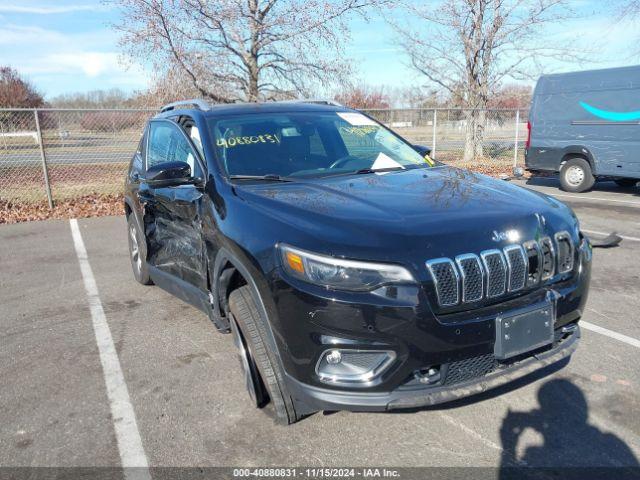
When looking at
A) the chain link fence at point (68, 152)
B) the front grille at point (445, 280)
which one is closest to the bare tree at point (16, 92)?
the chain link fence at point (68, 152)

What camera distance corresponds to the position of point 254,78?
1333cm

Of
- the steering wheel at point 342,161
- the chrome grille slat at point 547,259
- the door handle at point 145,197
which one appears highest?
the steering wheel at point 342,161

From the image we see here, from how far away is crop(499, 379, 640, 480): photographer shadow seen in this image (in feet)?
8.30

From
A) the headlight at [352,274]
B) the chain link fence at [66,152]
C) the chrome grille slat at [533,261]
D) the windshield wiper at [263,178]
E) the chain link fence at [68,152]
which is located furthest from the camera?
the chain link fence at [68,152]

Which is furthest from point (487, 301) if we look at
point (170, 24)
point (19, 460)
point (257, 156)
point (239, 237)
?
point (170, 24)

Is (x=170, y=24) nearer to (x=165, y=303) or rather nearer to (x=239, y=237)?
(x=165, y=303)

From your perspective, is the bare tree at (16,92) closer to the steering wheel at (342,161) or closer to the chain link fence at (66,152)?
the chain link fence at (66,152)

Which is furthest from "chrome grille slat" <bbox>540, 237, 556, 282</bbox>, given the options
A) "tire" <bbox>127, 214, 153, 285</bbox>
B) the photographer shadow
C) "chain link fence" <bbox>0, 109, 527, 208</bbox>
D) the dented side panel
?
"chain link fence" <bbox>0, 109, 527, 208</bbox>

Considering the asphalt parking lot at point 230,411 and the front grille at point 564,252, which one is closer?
the asphalt parking lot at point 230,411

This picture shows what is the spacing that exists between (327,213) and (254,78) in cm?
1146

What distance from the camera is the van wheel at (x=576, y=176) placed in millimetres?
11131

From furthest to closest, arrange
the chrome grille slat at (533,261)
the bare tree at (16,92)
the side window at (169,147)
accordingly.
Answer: the bare tree at (16,92), the side window at (169,147), the chrome grille slat at (533,261)

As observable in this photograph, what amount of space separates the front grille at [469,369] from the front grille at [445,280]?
1.01ft

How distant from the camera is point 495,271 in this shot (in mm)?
2525
